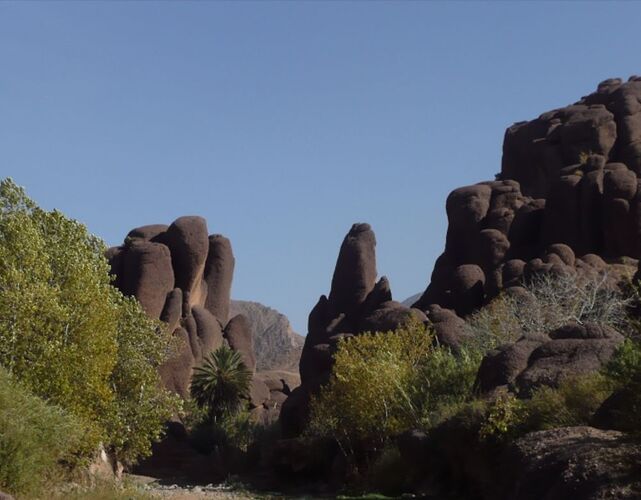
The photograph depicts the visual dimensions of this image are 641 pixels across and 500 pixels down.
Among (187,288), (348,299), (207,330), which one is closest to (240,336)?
(207,330)

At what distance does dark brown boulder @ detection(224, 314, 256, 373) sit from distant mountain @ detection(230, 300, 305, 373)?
152 ft

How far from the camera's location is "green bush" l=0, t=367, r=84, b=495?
790 inches

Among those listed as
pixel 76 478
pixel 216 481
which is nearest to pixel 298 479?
pixel 216 481

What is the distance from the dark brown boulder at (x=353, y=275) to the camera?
236ft

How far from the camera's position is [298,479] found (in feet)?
160

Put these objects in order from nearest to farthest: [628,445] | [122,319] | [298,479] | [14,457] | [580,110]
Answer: [628,445]
[14,457]
[122,319]
[298,479]
[580,110]

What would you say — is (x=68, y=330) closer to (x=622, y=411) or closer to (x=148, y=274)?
(x=622, y=411)

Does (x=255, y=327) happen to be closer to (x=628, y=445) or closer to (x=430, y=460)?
(x=430, y=460)

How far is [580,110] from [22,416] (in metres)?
68.2

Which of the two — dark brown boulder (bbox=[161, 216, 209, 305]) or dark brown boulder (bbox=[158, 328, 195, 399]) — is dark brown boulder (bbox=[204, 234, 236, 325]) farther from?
dark brown boulder (bbox=[158, 328, 195, 399])

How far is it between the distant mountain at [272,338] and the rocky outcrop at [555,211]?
57221mm

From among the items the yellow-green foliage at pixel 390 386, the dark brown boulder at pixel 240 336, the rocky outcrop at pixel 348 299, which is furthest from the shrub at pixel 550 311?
the dark brown boulder at pixel 240 336

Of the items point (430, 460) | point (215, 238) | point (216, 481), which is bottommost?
point (216, 481)

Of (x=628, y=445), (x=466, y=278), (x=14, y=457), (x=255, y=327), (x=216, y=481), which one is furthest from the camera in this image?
(x=255, y=327)
